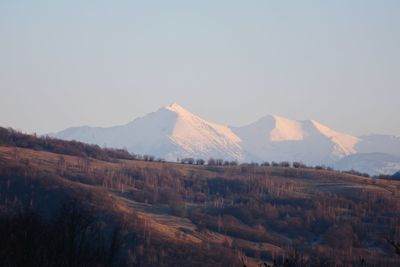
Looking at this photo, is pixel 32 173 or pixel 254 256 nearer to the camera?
pixel 254 256

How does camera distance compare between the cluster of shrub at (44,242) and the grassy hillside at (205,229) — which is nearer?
the cluster of shrub at (44,242)

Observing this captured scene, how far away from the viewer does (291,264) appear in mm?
59969

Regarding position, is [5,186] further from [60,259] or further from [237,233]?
[60,259]

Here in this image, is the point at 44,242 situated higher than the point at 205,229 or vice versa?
the point at 44,242

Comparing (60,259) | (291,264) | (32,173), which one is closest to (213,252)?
(32,173)

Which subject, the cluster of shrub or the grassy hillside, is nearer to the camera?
the cluster of shrub

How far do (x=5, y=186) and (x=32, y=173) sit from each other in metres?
12.9

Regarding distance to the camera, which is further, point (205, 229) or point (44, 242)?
point (205, 229)

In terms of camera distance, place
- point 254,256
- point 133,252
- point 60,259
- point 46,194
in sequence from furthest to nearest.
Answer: point 46,194 < point 254,256 < point 133,252 < point 60,259

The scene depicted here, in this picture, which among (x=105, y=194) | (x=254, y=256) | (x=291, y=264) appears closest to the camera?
(x=291, y=264)

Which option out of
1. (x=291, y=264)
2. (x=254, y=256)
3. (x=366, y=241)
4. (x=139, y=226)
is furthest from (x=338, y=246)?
(x=291, y=264)

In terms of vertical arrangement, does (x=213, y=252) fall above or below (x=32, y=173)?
below

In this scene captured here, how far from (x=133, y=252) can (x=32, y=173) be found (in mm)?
47508

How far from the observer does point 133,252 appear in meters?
146
